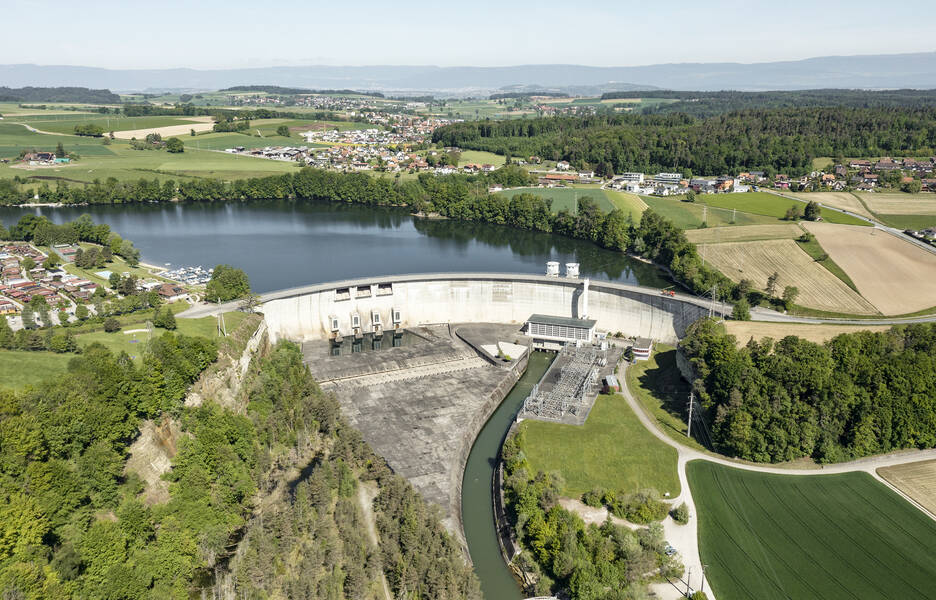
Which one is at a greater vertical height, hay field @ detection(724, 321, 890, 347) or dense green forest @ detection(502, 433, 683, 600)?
hay field @ detection(724, 321, 890, 347)

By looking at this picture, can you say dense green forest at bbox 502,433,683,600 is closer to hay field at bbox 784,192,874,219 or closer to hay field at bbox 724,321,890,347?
hay field at bbox 724,321,890,347

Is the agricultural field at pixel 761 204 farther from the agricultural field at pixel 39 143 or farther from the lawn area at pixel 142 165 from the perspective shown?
the agricultural field at pixel 39 143

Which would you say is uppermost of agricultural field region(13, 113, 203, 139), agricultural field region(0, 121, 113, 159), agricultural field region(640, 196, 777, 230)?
agricultural field region(13, 113, 203, 139)

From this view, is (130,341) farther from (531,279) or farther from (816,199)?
(816,199)

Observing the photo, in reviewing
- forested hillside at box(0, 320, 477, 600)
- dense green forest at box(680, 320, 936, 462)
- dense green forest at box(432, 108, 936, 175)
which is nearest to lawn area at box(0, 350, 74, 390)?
forested hillside at box(0, 320, 477, 600)

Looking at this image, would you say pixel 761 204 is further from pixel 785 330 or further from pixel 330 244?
pixel 330 244

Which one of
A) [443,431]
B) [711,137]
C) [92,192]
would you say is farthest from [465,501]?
[711,137]
